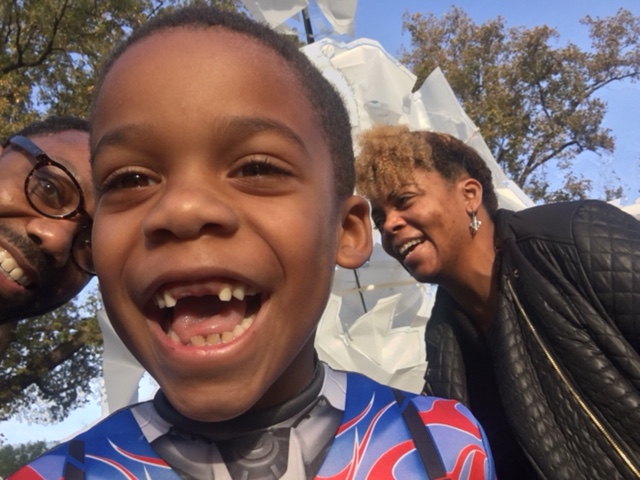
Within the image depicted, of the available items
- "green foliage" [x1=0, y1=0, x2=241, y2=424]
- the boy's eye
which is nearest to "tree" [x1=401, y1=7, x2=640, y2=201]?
"green foliage" [x1=0, y1=0, x2=241, y2=424]

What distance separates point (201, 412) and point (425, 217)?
6.30 ft

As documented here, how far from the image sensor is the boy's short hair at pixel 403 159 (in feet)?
9.25

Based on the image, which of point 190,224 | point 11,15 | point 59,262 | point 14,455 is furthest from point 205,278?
point 14,455

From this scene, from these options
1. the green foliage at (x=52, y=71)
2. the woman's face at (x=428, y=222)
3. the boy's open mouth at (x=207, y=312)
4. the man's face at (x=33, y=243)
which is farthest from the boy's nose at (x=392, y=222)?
the green foliage at (x=52, y=71)

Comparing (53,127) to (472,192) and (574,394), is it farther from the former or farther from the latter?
(574,394)

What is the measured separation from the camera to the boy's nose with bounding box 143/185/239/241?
1002mm

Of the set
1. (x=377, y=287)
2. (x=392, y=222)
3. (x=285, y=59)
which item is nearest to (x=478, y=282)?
(x=392, y=222)

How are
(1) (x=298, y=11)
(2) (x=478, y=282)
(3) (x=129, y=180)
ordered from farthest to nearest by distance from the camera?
(1) (x=298, y=11) → (2) (x=478, y=282) → (3) (x=129, y=180)

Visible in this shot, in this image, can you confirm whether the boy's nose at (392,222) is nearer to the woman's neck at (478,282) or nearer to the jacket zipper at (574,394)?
the woman's neck at (478,282)

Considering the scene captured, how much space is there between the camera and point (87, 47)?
9.59m

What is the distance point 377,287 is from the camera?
3.74 metres

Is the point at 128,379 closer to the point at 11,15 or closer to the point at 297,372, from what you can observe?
the point at 297,372

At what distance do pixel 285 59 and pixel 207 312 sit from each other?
56 centimetres

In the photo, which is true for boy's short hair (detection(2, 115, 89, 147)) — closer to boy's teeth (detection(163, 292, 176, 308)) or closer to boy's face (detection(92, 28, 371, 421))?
boy's face (detection(92, 28, 371, 421))
